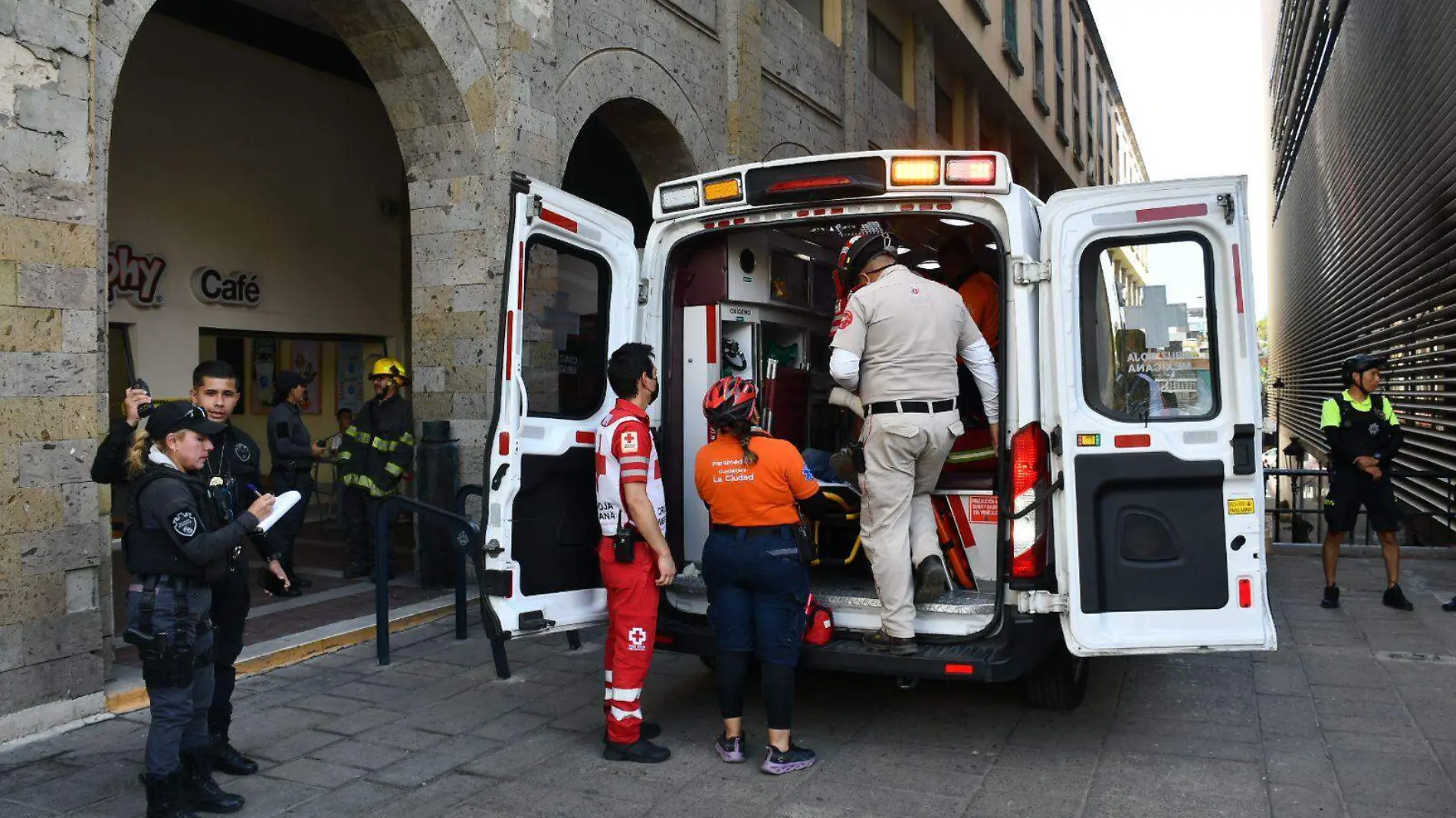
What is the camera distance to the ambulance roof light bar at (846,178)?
177 inches

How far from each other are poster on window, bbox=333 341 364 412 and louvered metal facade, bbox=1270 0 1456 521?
471 inches

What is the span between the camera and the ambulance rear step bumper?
4.20 meters

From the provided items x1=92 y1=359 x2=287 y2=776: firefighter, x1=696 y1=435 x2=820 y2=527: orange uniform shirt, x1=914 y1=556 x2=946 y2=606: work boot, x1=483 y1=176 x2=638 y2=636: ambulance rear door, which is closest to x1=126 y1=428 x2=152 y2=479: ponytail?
x1=92 y1=359 x2=287 y2=776: firefighter

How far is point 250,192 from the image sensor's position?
1143 cm

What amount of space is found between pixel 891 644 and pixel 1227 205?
2.19 m

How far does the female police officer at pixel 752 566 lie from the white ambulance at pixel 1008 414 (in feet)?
0.77

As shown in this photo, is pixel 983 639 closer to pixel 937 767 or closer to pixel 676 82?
pixel 937 767

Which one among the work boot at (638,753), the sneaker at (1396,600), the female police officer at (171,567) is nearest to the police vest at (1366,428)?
the sneaker at (1396,600)

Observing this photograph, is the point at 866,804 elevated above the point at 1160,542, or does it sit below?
below

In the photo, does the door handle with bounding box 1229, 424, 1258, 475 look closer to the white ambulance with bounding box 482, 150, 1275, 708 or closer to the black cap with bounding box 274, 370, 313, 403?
the white ambulance with bounding box 482, 150, 1275, 708

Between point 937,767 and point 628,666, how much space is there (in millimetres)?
1334

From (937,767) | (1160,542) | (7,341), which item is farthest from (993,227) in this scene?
(7,341)

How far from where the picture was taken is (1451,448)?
10227 mm

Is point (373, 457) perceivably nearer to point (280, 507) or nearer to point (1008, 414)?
point (280, 507)
